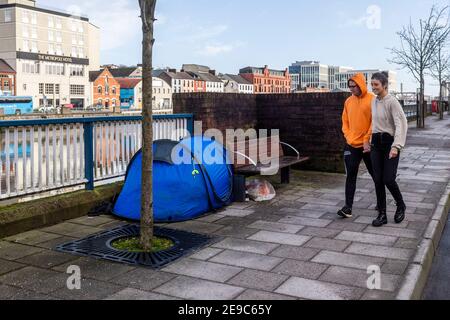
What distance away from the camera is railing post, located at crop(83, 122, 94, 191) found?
7.25 metres

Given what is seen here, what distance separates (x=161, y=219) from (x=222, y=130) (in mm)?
3880

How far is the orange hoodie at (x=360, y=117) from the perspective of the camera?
6652mm

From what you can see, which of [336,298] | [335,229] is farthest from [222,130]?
[336,298]

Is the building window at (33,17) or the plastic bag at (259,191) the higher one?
the building window at (33,17)

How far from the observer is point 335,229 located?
20.2 ft

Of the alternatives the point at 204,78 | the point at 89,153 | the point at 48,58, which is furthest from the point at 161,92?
the point at 89,153

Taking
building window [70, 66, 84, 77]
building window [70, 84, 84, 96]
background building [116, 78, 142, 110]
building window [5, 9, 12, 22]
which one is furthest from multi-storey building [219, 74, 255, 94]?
building window [5, 9, 12, 22]

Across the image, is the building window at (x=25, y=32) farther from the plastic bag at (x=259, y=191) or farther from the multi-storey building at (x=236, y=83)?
the plastic bag at (x=259, y=191)

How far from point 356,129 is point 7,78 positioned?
335 feet

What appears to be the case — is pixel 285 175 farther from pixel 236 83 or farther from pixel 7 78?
pixel 236 83

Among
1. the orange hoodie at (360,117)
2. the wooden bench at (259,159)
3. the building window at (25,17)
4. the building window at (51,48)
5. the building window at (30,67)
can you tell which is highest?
the building window at (25,17)

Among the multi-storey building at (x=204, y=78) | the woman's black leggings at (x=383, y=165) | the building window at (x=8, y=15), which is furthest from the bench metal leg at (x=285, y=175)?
the multi-storey building at (x=204, y=78)

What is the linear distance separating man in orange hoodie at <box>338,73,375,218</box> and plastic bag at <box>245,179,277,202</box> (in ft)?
4.88

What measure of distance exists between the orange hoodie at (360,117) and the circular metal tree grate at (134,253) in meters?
2.43
